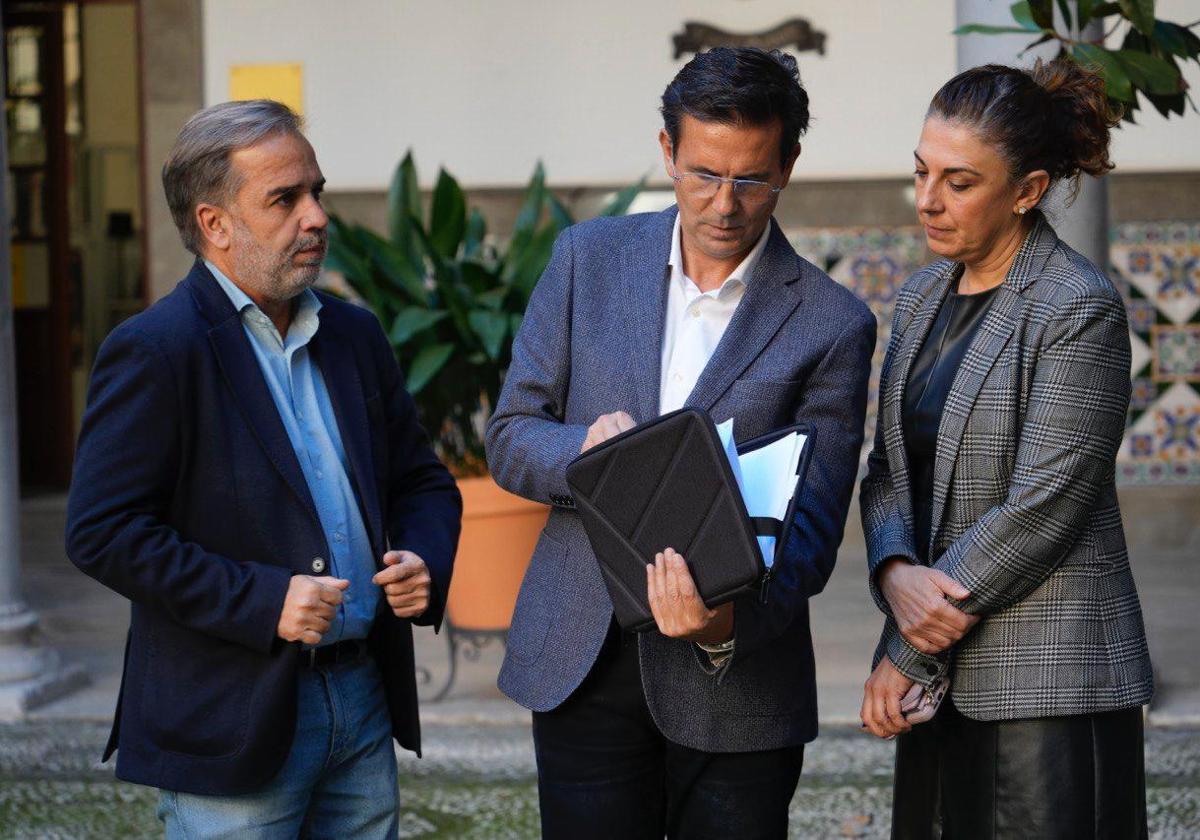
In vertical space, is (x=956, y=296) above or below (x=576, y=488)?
above

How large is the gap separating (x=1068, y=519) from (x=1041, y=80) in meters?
0.62

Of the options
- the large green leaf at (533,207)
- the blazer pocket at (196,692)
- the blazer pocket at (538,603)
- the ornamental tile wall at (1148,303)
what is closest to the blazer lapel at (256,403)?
the blazer pocket at (196,692)

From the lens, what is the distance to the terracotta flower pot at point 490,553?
459 cm

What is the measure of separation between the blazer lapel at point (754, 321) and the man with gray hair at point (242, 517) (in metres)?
0.49

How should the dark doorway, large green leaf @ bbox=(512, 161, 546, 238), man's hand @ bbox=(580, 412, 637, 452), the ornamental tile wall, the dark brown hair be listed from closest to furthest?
man's hand @ bbox=(580, 412, 637, 452)
the dark brown hair
large green leaf @ bbox=(512, 161, 546, 238)
the ornamental tile wall
the dark doorway

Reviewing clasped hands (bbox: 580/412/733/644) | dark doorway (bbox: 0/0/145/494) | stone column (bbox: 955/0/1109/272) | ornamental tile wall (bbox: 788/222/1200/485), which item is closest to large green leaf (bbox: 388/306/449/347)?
stone column (bbox: 955/0/1109/272)

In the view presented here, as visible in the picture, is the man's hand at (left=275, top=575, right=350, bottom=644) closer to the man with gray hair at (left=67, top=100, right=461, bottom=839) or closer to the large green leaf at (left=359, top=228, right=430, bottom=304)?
the man with gray hair at (left=67, top=100, right=461, bottom=839)

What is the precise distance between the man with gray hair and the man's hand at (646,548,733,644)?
422 mm

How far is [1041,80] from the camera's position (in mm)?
2316

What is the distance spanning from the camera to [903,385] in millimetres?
2447

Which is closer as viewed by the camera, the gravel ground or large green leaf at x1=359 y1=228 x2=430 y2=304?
the gravel ground

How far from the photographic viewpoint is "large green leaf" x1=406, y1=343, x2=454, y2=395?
179 inches

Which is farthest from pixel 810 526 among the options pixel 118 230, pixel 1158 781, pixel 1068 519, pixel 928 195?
pixel 118 230

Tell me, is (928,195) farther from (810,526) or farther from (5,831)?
(5,831)
